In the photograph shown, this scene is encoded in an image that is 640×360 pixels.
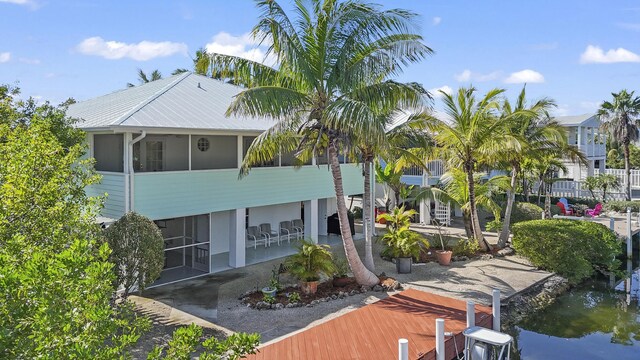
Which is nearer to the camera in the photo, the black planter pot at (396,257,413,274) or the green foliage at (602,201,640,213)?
the black planter pot at (396,257,413,274)

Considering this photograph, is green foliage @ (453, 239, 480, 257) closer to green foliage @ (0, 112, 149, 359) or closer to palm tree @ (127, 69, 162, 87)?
green foliage @ (0, 112, 149, 359)

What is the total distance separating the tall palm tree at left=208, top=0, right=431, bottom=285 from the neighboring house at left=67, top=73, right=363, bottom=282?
255 centimetres

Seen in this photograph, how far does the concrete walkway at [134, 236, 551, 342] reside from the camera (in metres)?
11.5

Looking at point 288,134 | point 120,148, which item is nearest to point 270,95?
point 288,134

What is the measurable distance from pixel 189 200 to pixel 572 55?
19493mm

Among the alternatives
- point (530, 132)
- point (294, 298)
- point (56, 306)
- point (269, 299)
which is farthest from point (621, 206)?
point (56, 306)

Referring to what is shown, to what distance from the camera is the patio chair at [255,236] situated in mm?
19297

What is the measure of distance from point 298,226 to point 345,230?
776 centimetres

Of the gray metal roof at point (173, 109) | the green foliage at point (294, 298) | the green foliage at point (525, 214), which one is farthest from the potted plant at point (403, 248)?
the green foliage at point (525, 214)

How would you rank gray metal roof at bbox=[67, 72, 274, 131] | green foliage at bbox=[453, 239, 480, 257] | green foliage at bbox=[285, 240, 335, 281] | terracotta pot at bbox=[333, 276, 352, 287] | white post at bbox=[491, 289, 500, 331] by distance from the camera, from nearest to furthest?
1. white post at bbox=[491, 289, 500, 331]
2. green foliage at bbox=[285, 240, 335, 281]
3. gray metal roof at bbox=[67, 72, 274, 131]
4. terracotta pot at bbox=[333, 276, 352, 287]
5. green foliage at bbox=[453, 239, 480, 257]

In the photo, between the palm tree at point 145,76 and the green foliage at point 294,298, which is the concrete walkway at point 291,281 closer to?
the green foliage at point 294,298

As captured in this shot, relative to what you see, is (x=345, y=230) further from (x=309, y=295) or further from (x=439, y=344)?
(x=439, y=344)

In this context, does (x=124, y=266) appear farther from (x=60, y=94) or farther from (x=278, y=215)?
(x=278, y=215)

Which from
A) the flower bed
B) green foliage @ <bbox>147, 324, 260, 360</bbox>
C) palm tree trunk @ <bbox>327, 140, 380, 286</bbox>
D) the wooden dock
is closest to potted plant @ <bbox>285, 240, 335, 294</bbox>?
the flower bed
